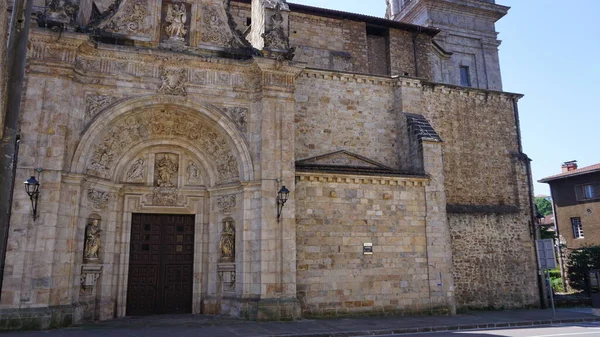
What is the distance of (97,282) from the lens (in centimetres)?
1288

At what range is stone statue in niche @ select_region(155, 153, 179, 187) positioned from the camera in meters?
14.4

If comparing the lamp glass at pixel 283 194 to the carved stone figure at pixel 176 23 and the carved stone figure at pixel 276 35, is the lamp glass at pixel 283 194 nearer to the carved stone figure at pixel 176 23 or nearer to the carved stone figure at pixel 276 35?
the carved stone figure at pixel 276 35

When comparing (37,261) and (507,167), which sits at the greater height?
(507,167)

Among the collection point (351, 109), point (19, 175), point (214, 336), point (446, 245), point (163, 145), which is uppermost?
point (351, 109)

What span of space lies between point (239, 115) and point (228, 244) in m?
4.07

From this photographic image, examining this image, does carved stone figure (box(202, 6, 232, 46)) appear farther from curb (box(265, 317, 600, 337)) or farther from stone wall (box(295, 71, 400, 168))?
curb (box(265, 317, 600, 337))

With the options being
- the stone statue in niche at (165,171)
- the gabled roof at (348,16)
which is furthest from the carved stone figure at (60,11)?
the gabled roof at (348,16)

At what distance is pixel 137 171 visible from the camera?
1416 cm

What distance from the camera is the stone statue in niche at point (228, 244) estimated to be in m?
13.8

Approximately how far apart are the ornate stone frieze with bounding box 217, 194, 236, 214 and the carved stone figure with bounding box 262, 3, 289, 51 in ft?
16.3

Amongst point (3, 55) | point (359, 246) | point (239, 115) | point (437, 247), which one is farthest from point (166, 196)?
point (3, 55)

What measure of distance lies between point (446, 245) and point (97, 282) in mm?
11385

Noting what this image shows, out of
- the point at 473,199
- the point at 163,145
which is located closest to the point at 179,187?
the point at 163,145

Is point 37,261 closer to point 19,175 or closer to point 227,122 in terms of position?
point 19,175
